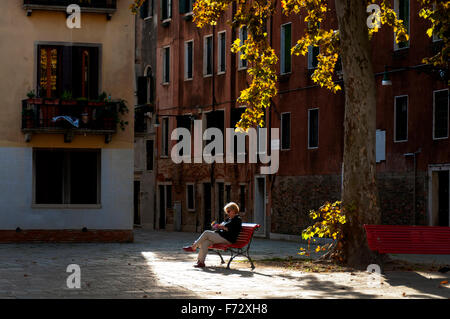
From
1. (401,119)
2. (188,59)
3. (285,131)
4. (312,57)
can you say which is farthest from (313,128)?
(188,59)

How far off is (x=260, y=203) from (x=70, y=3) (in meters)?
14.4

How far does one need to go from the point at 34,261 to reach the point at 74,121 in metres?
9.43

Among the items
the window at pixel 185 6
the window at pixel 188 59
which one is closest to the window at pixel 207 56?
the window at pixel 188 59

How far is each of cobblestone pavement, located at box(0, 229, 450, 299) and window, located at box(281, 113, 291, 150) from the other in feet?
53.3

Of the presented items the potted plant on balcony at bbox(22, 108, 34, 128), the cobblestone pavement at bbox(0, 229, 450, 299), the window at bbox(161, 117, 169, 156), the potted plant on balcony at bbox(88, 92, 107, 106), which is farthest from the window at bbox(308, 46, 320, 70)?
the cobblestone pavement at bbox(0, 229, 450, 299)

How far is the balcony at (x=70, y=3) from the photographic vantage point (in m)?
30.2

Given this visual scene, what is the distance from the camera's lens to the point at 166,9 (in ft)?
170

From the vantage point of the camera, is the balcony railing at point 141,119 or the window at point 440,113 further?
the balcony railing at point 141,119

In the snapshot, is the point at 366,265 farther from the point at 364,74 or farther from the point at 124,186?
the point at 124,186

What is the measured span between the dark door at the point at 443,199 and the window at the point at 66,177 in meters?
10.3

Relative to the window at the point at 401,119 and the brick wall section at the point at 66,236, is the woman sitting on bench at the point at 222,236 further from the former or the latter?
the window at the point at 401,119

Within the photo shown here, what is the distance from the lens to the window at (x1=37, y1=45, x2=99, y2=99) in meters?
30.5

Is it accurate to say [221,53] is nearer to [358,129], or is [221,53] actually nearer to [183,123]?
[183,123]

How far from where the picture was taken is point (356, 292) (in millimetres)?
14398
